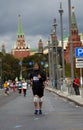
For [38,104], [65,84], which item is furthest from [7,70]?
[38,104]

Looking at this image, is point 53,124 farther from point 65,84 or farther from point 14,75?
point 14,75

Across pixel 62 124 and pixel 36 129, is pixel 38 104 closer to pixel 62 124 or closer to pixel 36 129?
pixel 62 124

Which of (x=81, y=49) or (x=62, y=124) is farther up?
(x=81, y=49)

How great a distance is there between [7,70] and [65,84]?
122510mm

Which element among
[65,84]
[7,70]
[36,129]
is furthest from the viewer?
[7,70]

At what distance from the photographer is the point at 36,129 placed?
1415cm

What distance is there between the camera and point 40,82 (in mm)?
19625

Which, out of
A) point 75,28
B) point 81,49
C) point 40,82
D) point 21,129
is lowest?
point 21,129

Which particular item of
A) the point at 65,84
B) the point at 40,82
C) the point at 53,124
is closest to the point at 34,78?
the point at 40,82

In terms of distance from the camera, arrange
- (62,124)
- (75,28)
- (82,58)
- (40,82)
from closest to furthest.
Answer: (62,124) < (40,82) < (82,58) < (75,28)

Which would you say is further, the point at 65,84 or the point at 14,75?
the point at 14,75

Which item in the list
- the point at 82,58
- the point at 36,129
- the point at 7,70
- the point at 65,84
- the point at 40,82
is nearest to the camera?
the point at 36,129

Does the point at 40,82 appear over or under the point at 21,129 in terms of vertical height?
over

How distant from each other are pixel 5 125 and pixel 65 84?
41811 millimetres
